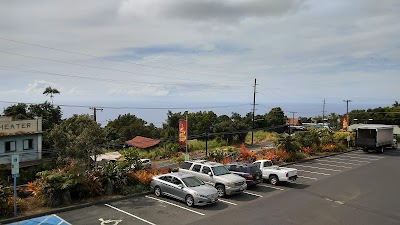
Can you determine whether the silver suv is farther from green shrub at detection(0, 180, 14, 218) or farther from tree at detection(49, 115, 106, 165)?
green shrub at detection(0, 180, 14, 218)

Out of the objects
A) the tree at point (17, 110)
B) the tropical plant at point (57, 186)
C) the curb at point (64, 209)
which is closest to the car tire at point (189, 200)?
the curb at point (64, 209)

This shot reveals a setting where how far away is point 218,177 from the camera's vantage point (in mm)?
17766

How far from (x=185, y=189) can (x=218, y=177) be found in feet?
9.20

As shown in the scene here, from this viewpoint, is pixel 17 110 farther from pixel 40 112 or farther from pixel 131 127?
pixel 131 127

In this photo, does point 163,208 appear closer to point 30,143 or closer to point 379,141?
point 30,143

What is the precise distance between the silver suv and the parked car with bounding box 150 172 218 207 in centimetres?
130

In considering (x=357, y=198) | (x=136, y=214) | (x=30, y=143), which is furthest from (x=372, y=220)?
(x=30, y=143)

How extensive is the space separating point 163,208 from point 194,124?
58.6m

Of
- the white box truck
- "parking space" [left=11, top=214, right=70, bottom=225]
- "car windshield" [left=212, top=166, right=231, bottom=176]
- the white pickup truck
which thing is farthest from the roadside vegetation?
the white pickup truck

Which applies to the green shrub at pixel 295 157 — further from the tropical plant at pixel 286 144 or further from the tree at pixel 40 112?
the tree at pixel 40 112

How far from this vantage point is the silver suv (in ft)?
56.2

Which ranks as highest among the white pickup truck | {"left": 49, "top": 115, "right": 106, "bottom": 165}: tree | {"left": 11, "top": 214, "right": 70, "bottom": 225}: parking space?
{"left": 49, "top": 115, "right": 106, "bottom": 165}: tree

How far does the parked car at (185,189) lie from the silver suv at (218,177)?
4.27ft

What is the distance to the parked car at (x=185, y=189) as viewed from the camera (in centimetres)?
1508
